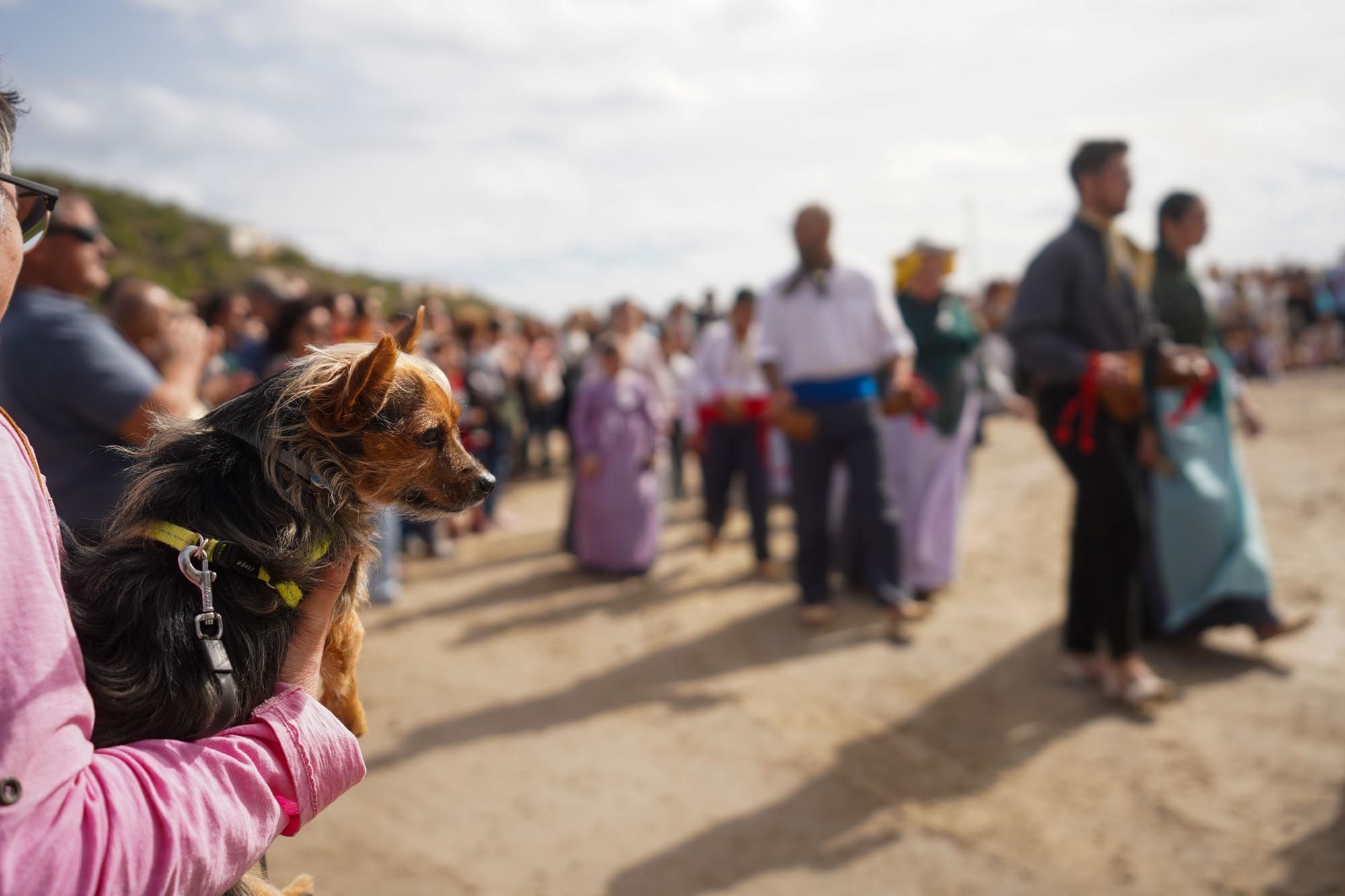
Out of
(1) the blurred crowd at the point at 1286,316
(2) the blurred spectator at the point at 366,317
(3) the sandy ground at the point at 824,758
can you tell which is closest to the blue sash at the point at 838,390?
(3) the sandy ground at the point at 824,758

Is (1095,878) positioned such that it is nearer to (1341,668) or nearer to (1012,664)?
(1012,664)

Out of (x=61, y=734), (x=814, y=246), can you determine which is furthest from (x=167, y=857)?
(x=814, y=246)

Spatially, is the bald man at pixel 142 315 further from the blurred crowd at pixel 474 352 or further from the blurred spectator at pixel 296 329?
the blurred spectator at pixel 296 329

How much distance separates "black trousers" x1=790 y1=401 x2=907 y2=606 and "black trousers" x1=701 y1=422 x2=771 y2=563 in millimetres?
1896

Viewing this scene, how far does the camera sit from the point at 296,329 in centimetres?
548

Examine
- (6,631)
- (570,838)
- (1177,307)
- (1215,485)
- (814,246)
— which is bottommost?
(570,838)

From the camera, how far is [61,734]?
1013 mm

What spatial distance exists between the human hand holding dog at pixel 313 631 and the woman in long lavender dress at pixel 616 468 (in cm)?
631

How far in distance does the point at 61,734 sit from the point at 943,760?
394cm

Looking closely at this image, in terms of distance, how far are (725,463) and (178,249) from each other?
104ft

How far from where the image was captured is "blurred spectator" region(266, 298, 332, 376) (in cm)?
546

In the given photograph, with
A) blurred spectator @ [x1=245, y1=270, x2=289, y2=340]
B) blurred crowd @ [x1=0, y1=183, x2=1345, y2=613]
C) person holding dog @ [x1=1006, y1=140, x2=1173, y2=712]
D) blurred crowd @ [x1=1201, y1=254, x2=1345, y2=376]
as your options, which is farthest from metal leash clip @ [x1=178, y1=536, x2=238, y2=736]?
blurred crowd @ [x1=1201, y1=254, x2=1345, y2=376]

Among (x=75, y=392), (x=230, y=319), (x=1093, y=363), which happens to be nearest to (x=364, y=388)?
(x=75, y=392)

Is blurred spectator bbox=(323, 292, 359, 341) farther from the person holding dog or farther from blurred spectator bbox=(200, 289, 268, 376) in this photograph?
the person holding dog
